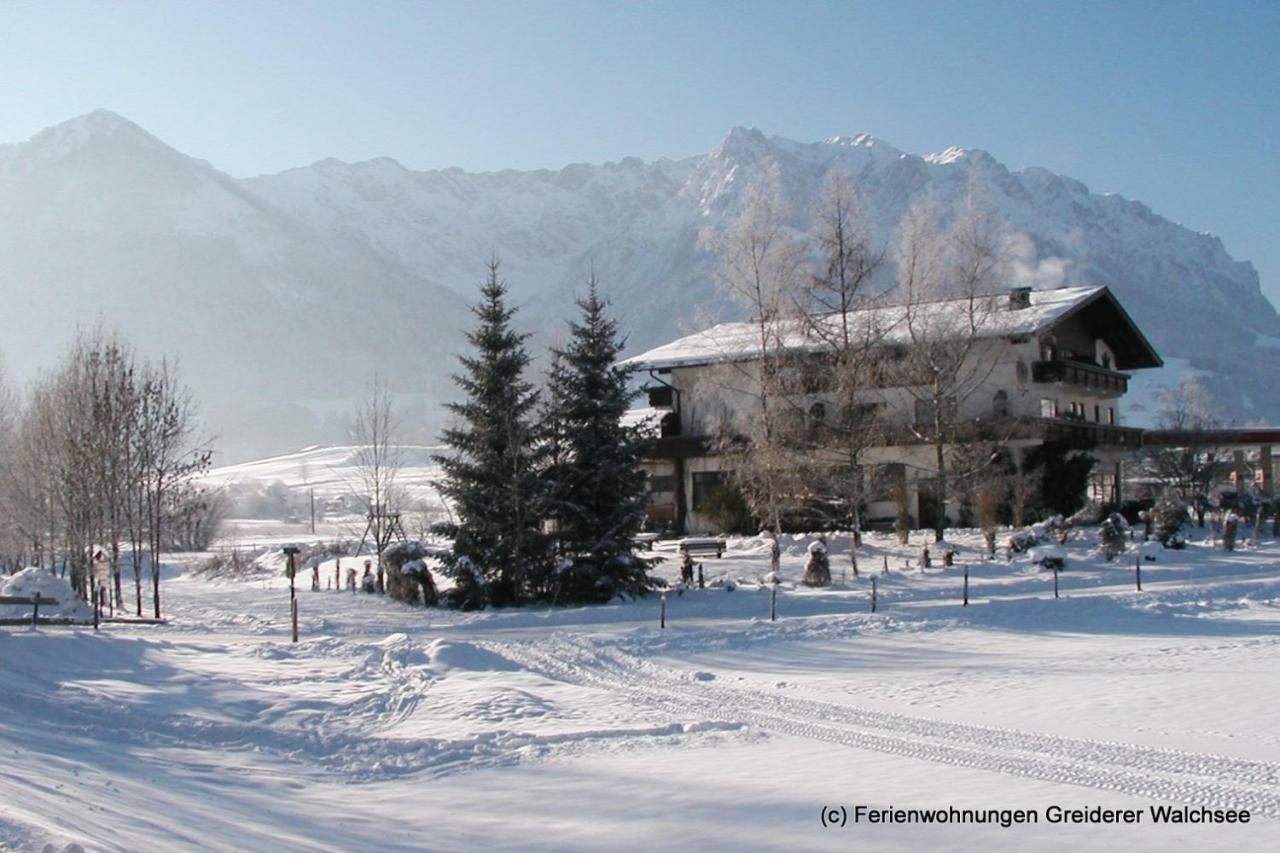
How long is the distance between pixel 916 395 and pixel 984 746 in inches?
1153

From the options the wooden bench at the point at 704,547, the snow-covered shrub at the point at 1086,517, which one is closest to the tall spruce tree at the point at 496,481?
Answer: the wooden bench at the point at 704,547

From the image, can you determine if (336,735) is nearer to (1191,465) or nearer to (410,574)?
(410,574)

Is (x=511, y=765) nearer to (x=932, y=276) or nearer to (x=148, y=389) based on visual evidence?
(x=148, y=389)

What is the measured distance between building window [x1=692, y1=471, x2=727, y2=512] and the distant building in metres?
0.05

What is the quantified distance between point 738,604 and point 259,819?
1891 cm

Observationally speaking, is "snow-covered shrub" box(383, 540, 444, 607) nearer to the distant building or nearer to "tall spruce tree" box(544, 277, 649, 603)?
"tall spruce tree" box(544, 277, 649, 603)

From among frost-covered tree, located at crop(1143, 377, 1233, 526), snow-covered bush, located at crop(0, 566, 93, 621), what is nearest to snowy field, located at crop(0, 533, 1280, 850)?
snow-covered bush, located at crop(0, 566, 93, 621)

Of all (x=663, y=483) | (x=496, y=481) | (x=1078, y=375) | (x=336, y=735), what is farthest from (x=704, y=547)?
(x=336, y=735)

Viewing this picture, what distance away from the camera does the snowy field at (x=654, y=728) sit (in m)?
9.30

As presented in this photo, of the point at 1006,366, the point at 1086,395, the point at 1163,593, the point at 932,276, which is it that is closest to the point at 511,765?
the point at 1163,593

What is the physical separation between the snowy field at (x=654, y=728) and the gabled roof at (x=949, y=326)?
14490 millimetres

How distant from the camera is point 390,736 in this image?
45.1ft

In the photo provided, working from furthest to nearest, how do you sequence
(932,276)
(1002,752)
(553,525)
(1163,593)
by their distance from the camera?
(932,276) → (553,525) → (1163,593) → (1002,752)

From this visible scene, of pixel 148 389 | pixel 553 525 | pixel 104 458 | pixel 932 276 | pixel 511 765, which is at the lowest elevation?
pixel 511 765
